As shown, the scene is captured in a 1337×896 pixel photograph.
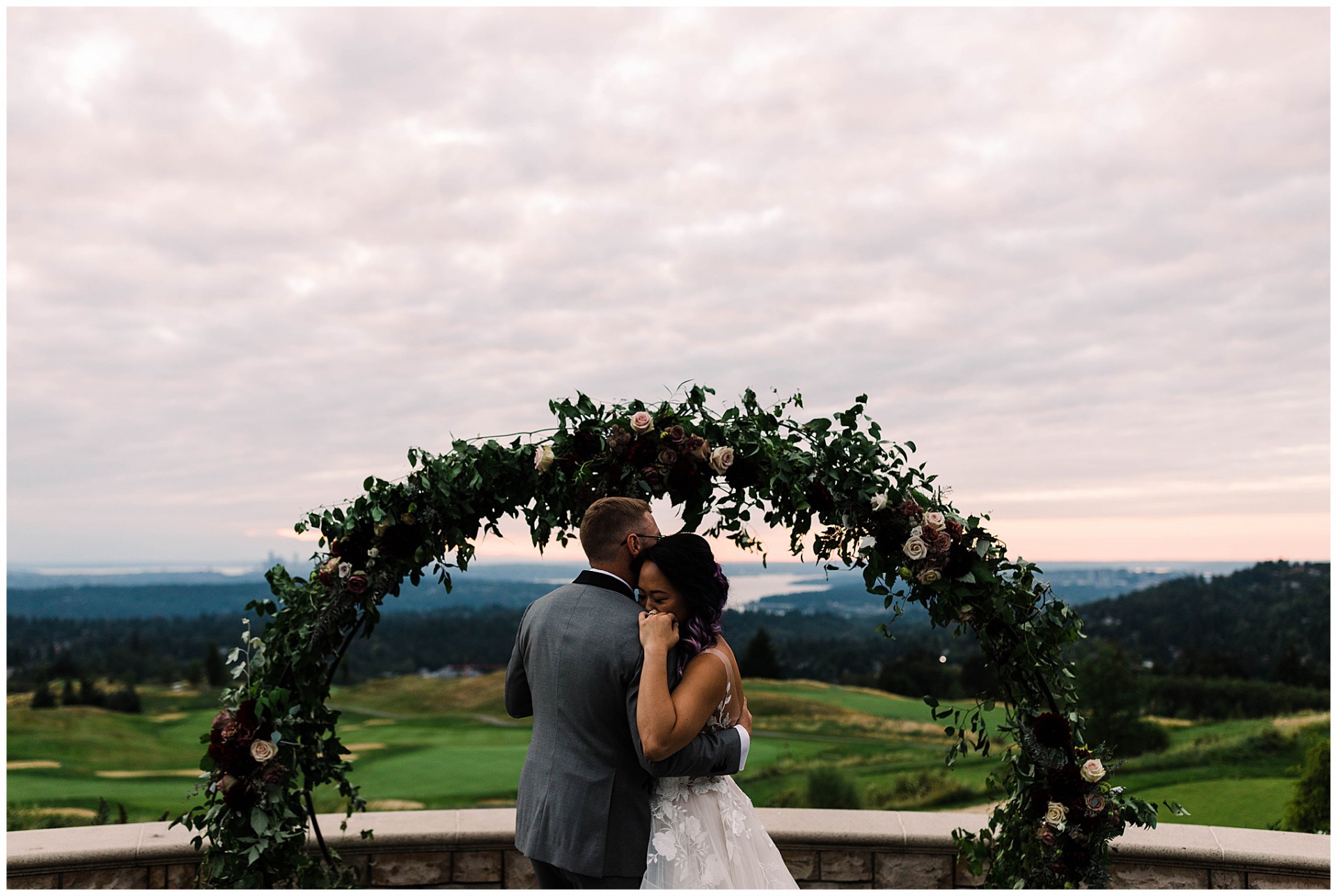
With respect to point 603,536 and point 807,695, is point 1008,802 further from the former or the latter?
point 807,695

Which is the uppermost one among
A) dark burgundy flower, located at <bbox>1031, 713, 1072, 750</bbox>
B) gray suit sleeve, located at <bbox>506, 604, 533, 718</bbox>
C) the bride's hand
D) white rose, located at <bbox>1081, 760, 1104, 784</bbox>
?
the bride's hand

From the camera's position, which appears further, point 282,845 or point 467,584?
point 467,584

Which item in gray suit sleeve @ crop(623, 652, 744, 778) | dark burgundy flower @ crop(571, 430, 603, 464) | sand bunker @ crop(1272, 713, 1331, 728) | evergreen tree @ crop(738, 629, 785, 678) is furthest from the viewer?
evergreen tree @ crop(738, 629, 785, 678)

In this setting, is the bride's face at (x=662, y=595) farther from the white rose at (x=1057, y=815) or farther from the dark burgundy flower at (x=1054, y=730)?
the white rose at (x=1057, y=815)

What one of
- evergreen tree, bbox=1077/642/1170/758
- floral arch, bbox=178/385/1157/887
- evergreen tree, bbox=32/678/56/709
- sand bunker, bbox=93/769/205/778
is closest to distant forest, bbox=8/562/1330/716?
evergreen tree, bbox=1077/642/1170/758

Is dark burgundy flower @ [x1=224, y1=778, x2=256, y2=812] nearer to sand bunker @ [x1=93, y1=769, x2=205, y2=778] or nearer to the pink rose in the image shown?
the pink rose

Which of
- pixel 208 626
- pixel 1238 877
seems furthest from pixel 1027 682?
pixel 208 626

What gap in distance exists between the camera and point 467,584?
637 inches

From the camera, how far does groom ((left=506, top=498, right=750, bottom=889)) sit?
2.90 meters

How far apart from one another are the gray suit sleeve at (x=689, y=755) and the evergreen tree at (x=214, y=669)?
1140 cm

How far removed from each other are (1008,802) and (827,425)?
1845 mm

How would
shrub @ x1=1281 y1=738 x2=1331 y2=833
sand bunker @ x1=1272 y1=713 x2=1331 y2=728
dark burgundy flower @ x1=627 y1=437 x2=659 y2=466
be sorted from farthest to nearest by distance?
sand bunker @ x1=1272 y1=713 x2=1331 y2=728 → shrub @ x1=1281 y1=738 x2=1331 y2=833 → dark burgundy flower @ x1=627 y1=437 x2=659 y2=466

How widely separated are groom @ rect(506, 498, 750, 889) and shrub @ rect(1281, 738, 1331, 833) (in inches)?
174

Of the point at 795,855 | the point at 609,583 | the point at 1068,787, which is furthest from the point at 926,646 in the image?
the point at 609,583
